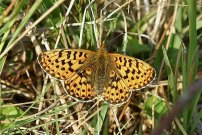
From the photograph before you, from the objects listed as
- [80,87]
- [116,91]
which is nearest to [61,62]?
[80,87]

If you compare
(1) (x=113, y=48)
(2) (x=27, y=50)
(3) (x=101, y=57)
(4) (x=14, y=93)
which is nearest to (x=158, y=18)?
(1) (x=113, y=48)

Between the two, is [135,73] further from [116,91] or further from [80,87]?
[80,87]

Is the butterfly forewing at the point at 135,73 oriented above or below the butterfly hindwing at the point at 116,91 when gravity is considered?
above

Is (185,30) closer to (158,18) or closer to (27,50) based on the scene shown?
(158,18)

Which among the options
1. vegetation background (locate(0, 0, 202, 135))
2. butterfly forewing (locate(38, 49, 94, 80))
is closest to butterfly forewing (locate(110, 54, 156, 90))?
vegetation background (locate(0, 0, 202, 135))

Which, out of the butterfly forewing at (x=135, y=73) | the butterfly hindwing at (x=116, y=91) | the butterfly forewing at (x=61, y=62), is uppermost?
the butterfly forewing at (x=61, y=62)

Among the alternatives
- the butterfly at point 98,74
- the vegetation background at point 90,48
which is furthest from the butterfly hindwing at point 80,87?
the vegetation background at point 90,48

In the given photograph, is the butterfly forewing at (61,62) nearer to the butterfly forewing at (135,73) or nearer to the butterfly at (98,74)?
the butterfly at (98,74)
